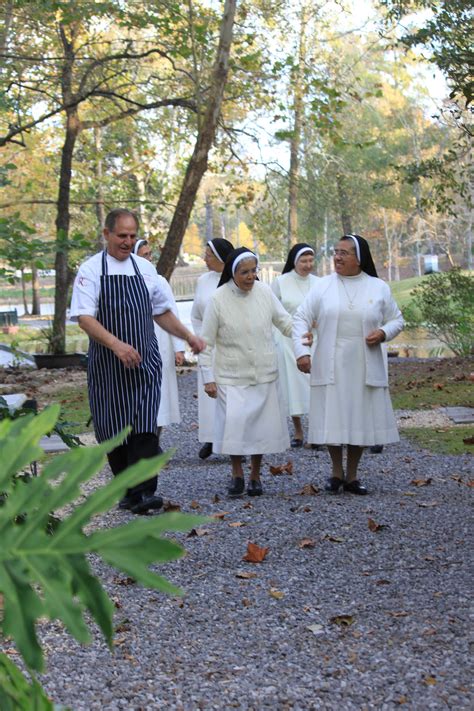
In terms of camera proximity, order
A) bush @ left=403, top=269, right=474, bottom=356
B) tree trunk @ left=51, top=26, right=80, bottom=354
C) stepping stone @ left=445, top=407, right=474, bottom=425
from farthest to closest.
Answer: bush @ left=403, top=269, right=474, bottom=356 < tree trunk @ left=51, top=26, right=80, bottom=354 < stepping stone @ left=445, top=407, right=474, bottom=425

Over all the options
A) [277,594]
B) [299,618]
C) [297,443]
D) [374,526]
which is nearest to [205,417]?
[297,443]

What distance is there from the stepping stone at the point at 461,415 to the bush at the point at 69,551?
495 inches

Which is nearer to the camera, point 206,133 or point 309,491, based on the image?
point 309,491

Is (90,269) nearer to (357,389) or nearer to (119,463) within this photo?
(119,463)

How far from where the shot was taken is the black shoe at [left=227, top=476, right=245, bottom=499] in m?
8.99

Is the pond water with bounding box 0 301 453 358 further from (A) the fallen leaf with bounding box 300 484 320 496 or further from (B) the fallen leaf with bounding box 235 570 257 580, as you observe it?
(B) the fallen leaf with bounding box 235 570 257 580

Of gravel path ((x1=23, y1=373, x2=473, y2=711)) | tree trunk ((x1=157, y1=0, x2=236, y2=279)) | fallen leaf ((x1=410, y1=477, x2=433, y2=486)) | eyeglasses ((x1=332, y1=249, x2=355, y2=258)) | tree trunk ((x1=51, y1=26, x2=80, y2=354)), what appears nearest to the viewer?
gravel path ((x1=23, y1=373, x2=473, y2=711))

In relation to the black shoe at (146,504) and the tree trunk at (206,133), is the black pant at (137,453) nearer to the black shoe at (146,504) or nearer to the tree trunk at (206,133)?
the black shoe at (146,504)

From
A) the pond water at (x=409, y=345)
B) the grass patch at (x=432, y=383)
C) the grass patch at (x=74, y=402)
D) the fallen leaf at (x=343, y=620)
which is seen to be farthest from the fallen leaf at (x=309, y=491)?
the pond water at (x=409, y=345)

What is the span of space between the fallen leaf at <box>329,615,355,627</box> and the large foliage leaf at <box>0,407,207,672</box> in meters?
4.49

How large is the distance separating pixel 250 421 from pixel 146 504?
61.6 inches

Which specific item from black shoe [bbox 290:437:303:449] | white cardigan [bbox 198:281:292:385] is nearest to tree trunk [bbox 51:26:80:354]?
black shoe [bbox 290:437:303:449]

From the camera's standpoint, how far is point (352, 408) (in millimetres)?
8945

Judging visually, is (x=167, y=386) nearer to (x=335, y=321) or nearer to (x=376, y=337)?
(x=335, y=321)
